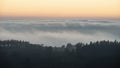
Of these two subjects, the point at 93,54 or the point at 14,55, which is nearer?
the point at 14,55

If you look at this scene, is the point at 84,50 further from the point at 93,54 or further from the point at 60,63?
the point at 60,63

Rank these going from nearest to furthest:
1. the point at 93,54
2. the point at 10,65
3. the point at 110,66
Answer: the point at 10,65, the point at 110,66, the point at 93,54

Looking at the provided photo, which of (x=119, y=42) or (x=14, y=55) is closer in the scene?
(x=14, y=55)

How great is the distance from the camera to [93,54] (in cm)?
1306

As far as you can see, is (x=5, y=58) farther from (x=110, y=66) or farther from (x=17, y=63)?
(x=110, y=66)

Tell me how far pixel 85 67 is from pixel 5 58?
10.6 ft

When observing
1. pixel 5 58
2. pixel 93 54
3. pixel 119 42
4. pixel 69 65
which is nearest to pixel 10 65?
pixel 5 58

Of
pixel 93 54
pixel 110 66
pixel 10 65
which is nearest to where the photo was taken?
pixel 10 65

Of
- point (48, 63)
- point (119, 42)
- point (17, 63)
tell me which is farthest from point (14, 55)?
point (119, 42)

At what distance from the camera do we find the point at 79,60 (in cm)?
1249

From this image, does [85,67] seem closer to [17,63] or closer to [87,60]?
[87,60]

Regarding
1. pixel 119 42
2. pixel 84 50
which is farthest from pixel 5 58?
pixel 119 42

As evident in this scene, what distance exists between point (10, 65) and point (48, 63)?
168cm

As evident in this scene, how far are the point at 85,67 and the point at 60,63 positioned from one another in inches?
40.9
